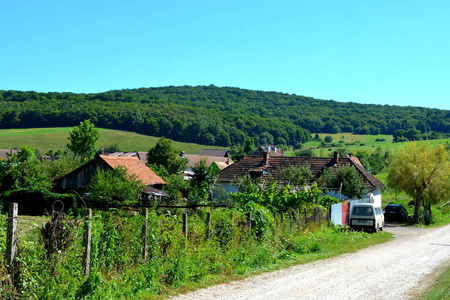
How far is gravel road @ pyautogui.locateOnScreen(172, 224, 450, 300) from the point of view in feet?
35.3

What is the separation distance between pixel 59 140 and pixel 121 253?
13129cm

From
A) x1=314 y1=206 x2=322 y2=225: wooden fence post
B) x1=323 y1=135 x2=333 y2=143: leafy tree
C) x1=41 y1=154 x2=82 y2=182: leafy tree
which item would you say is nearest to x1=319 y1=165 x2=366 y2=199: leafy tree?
x1=314 y1=206 x2=322 y2=225: wooden fence post

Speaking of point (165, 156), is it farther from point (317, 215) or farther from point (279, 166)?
point (317, 215)

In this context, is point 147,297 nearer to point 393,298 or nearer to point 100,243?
point 100,243

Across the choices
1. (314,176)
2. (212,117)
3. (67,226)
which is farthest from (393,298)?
(212,117)

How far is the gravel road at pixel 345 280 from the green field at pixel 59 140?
117166 mm

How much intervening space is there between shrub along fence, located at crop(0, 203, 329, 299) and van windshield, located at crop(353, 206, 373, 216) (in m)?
13.9

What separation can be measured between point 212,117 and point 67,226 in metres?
173

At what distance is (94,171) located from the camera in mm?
45219

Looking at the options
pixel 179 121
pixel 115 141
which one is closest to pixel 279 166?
pixel 115 141

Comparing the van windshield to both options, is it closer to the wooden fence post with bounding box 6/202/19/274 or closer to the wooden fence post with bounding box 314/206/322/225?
Answer: the wooden fence post with bounding box 314/206/322/225

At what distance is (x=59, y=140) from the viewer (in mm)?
133750

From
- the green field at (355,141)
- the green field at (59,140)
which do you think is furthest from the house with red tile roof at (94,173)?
the green field at (355,141)

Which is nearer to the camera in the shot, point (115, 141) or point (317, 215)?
point (317, 215)
